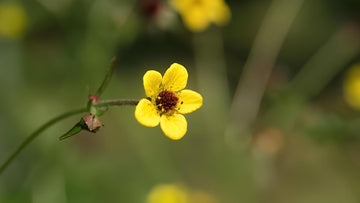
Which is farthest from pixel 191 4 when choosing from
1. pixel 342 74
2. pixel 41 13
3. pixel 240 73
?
pixel 342 74

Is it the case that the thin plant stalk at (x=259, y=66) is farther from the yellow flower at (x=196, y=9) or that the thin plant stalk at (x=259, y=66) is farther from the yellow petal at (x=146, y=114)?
the yellow petal at (x=146, y=114)

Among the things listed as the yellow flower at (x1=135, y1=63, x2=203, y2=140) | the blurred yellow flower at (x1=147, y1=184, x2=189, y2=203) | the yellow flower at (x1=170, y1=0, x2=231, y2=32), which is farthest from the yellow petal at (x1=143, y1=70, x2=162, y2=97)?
the yellow flower at (x1=170, y1=0, x2=231, y2=32)

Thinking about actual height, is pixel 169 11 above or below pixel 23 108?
above

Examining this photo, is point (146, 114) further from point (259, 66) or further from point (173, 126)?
point (259, 66)

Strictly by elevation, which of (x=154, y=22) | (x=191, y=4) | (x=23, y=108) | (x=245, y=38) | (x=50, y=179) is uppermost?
(x=245, y=38)

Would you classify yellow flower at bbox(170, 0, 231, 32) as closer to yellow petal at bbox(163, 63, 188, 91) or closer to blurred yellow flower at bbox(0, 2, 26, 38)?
blurred yellow flower at bbox(0, 2, 26, 38)

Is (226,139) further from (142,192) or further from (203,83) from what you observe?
(142,192)

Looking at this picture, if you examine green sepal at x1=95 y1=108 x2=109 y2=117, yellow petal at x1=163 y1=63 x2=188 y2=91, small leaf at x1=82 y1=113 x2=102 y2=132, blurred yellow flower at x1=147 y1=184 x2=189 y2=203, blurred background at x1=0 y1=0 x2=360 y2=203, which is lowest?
small leaf at x1=82 y1=113 x2=102 y2=132

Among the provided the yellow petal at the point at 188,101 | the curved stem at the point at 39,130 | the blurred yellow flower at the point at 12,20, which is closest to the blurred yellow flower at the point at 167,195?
the yellow petal at the point at 188,101
